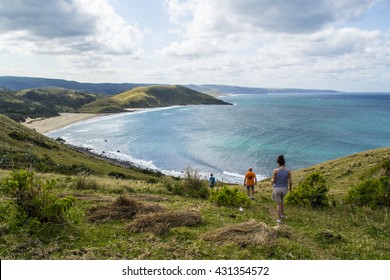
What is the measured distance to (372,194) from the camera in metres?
16.1

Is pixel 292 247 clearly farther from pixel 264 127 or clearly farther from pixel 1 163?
pixel 264 127

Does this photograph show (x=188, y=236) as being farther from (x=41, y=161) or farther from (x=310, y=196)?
(x=41, y=161)

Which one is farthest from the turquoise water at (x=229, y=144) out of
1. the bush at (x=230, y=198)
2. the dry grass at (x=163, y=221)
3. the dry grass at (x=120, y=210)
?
the dry grass at (x=163, y=221)

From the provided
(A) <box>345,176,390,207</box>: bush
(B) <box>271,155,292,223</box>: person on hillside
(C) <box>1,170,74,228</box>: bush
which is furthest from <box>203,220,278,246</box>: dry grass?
(A) <box>345,176,390,207</box>: bush

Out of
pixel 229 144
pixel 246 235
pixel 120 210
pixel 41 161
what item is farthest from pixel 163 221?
pixel 229 144

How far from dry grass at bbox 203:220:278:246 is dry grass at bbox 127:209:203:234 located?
1.46 meters

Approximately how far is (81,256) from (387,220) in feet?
39.9

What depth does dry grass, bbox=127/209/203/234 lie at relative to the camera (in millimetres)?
9656

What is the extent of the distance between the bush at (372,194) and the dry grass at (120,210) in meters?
10.9

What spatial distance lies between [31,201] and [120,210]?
122 inches

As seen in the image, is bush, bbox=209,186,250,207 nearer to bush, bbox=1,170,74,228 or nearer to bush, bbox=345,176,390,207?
bush, bbox=345,176,390,207

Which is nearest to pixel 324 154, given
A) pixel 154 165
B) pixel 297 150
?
pixel 297 150

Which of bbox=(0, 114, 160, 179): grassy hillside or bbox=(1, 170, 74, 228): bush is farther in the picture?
bbox=(0, 114, 160, 179): grassy hillside

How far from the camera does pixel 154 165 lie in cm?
6644
